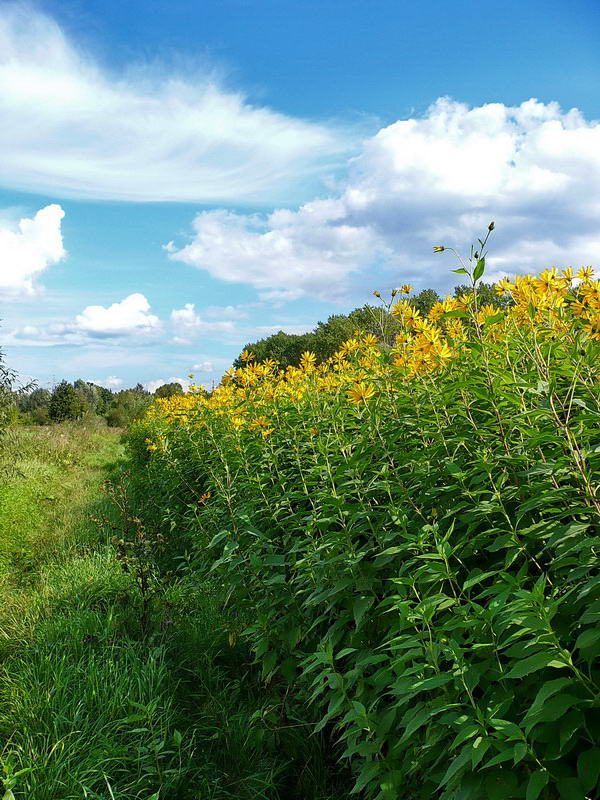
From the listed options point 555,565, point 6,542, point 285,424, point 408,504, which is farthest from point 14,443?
point 555,565

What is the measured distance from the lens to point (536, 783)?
1425 millimetres

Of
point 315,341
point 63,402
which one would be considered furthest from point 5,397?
point 315,341

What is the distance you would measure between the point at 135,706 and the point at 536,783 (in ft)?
7.47

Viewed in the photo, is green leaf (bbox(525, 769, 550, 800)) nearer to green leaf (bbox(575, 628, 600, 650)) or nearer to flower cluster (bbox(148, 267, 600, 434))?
green leaf (bbox(575, 628, 600, 650))

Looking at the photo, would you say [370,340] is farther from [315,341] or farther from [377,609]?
[315,341]

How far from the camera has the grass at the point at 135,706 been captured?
281 centimetres

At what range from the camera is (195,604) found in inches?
179

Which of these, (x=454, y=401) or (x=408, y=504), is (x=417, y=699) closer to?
(x=408, y=504)

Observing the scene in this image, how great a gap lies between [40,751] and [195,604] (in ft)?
5.41

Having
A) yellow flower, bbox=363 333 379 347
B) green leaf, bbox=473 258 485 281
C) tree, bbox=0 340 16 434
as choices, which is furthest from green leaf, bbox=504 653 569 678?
tree, bbox=0 340 16 434

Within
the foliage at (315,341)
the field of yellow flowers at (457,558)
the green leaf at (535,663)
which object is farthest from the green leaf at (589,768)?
the foliage at (315,341)

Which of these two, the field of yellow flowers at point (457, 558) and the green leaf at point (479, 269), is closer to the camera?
the field of yellow flowers at point (457, 558)

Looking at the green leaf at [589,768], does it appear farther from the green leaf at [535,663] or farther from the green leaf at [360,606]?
the green leaf at [360,606]

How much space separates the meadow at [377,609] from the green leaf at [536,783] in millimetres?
11
